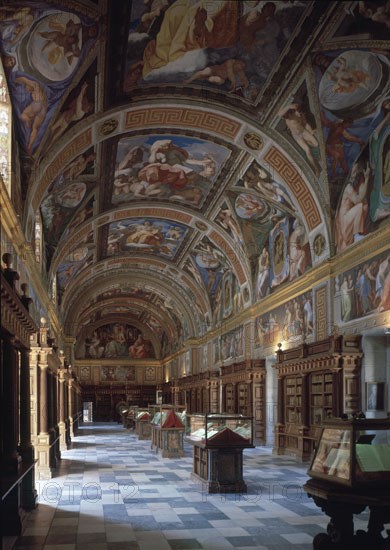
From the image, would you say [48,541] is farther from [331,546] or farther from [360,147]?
[360,147]

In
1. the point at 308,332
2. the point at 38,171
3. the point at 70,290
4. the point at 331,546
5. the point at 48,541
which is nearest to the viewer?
the point at 331,546

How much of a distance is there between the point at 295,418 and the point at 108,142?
10192 mm

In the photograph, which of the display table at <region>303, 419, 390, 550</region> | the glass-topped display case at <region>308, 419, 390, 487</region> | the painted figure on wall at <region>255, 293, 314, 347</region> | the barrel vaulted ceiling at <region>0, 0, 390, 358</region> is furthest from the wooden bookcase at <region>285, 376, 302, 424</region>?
the display table at <region>303, 419, 390, 550</region>

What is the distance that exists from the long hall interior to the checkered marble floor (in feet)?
0.21

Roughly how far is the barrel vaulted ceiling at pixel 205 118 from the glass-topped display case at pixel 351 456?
8171mm

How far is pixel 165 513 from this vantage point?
406 inches

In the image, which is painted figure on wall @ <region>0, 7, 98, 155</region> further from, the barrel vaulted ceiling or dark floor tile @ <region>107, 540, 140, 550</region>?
dark floor tile @ <region>107, 540, 140, 550</region>

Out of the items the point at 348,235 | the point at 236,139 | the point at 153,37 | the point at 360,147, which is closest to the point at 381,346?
the point at 348,235

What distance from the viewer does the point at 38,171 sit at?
15.0 metres

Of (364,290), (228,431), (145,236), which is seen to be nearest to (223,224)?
(145,236)

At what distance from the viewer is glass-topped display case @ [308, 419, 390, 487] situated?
6527mm

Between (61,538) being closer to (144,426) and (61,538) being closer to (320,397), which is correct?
(320,397)

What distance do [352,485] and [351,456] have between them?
0.30 m

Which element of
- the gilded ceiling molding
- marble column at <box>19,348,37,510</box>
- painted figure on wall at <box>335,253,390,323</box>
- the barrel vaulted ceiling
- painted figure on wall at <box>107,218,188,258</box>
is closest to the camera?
marble column at <box>19,348,37,510</box>
